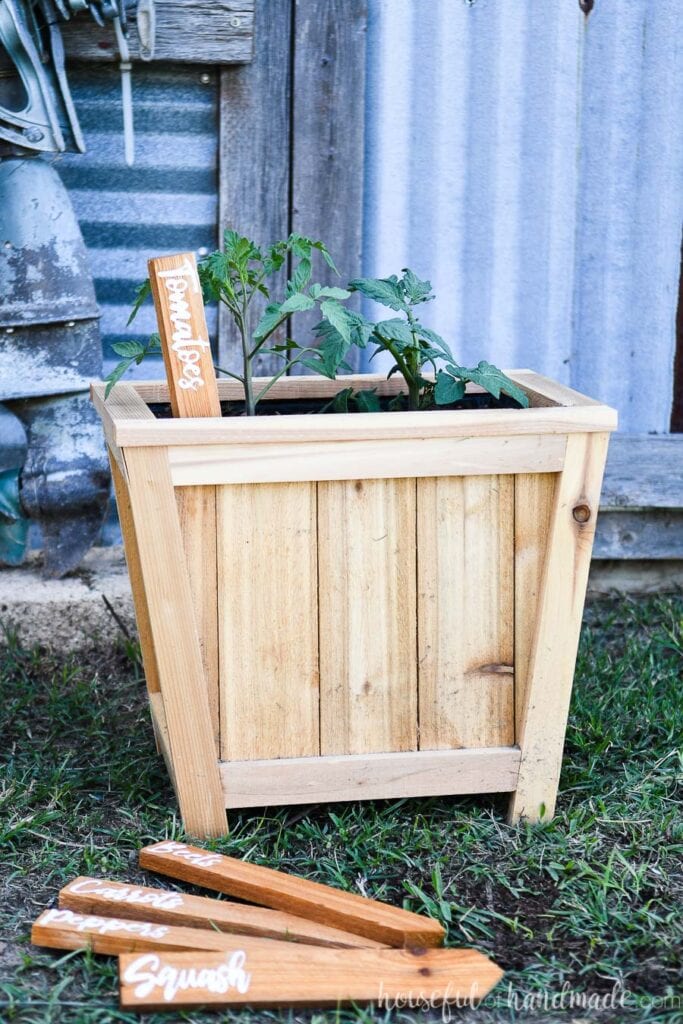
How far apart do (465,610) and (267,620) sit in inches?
12.7

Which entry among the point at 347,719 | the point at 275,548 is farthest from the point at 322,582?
the point at 347,719

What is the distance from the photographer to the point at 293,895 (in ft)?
5.82

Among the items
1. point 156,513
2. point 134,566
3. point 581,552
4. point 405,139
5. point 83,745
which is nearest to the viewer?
point 156,513

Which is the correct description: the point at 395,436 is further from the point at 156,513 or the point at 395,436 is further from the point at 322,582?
the point at 156,513

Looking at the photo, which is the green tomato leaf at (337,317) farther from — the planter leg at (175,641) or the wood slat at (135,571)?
the wood slat at (135,571)

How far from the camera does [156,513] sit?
1867mm

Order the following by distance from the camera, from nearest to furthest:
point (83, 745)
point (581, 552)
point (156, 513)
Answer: point (156, 513) < point (581, 552) < point (83, 745)

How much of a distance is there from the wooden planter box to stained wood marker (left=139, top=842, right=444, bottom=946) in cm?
12

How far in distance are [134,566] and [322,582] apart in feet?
1.53

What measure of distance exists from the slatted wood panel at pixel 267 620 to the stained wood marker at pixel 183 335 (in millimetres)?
163

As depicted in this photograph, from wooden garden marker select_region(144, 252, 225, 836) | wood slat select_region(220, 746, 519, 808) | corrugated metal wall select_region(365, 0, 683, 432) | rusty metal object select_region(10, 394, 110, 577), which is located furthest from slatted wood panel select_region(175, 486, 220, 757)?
corrugated metal wall select_region(365, 0, 683, 432)

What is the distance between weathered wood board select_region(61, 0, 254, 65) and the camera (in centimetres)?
275

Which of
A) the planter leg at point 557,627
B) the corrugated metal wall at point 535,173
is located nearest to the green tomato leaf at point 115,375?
the planter leg at point 557,627

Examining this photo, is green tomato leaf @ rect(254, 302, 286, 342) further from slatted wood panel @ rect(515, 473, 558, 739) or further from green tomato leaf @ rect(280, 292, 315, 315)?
slatted wood panel @ rect(515, 473, 558, 739)
